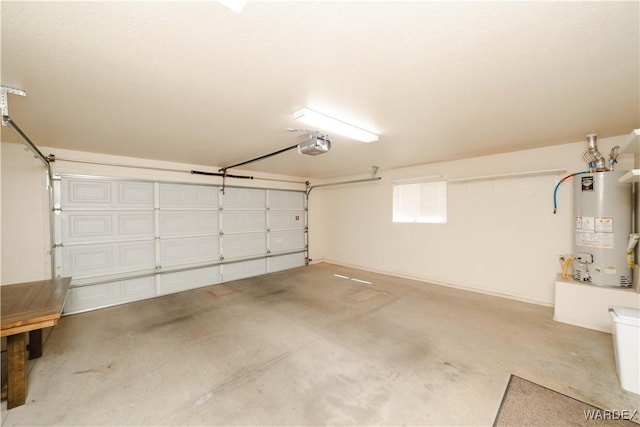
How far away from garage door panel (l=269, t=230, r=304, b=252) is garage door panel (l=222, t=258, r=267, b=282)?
1.48ft

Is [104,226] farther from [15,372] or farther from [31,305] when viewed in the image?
[15,372]

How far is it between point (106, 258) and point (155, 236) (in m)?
0.74

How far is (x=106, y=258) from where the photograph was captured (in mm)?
3930

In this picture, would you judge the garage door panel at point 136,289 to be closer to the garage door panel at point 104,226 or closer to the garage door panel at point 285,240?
the garage door panel at point 104,226

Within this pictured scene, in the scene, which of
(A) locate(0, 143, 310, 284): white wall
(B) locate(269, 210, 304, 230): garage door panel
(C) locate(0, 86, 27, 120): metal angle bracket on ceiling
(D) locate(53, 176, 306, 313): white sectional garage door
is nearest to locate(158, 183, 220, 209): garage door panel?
(D) locate(53, 176, 306, 313): white sectional garage door

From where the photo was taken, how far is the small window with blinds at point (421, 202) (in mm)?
4875

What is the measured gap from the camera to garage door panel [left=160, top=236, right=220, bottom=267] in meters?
4.52

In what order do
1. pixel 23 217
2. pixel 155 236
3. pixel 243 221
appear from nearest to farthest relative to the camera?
pixel 23 217 < pixel 155 236 < pixel 243 221

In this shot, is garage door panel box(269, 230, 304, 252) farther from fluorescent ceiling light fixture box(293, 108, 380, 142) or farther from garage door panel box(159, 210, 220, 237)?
fluorescent ceiling light fixture box(293, 108, 380, 142)

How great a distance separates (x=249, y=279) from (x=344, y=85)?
15.6 ft

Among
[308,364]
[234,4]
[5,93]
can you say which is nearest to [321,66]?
[234,4]

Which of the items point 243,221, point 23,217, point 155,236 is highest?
point 23,217

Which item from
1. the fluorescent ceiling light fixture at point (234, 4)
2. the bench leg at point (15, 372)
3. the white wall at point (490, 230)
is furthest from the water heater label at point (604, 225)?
the bench leg at point (15, 372)

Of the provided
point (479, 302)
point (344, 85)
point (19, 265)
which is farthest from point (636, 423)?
point (19, 265)
